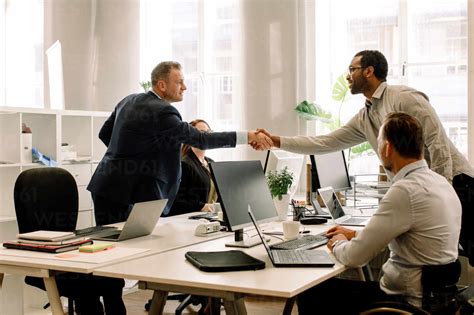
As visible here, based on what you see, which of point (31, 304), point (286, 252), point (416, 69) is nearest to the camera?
point (286, 252)

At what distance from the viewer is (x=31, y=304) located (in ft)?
14.9

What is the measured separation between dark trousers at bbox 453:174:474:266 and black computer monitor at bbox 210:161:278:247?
104 centimetres

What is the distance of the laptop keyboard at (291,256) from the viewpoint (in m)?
2.46

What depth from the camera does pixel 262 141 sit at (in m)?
4.28

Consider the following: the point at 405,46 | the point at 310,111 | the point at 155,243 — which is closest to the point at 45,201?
the point at 155,243

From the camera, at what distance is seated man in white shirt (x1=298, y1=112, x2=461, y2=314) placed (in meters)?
2.37

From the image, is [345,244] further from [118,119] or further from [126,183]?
[118,119]

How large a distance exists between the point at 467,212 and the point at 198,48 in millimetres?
3856

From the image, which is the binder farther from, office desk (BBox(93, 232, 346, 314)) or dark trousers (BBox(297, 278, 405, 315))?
dark trousers (BBox(297, 278, 405, 315))

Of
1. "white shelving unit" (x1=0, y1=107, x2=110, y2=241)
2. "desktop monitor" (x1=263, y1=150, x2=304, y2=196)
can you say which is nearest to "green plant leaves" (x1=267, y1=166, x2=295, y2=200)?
"desktop monitor" (x1=263, y1=150, x2=304, y2=196)

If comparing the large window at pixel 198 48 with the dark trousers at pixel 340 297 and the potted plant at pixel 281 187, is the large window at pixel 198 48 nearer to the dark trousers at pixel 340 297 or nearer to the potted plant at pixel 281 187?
the potted plant at pixel 281 187

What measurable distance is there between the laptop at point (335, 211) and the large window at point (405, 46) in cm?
186

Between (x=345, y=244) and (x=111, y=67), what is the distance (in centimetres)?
448

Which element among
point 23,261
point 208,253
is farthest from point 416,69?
point 23,261
